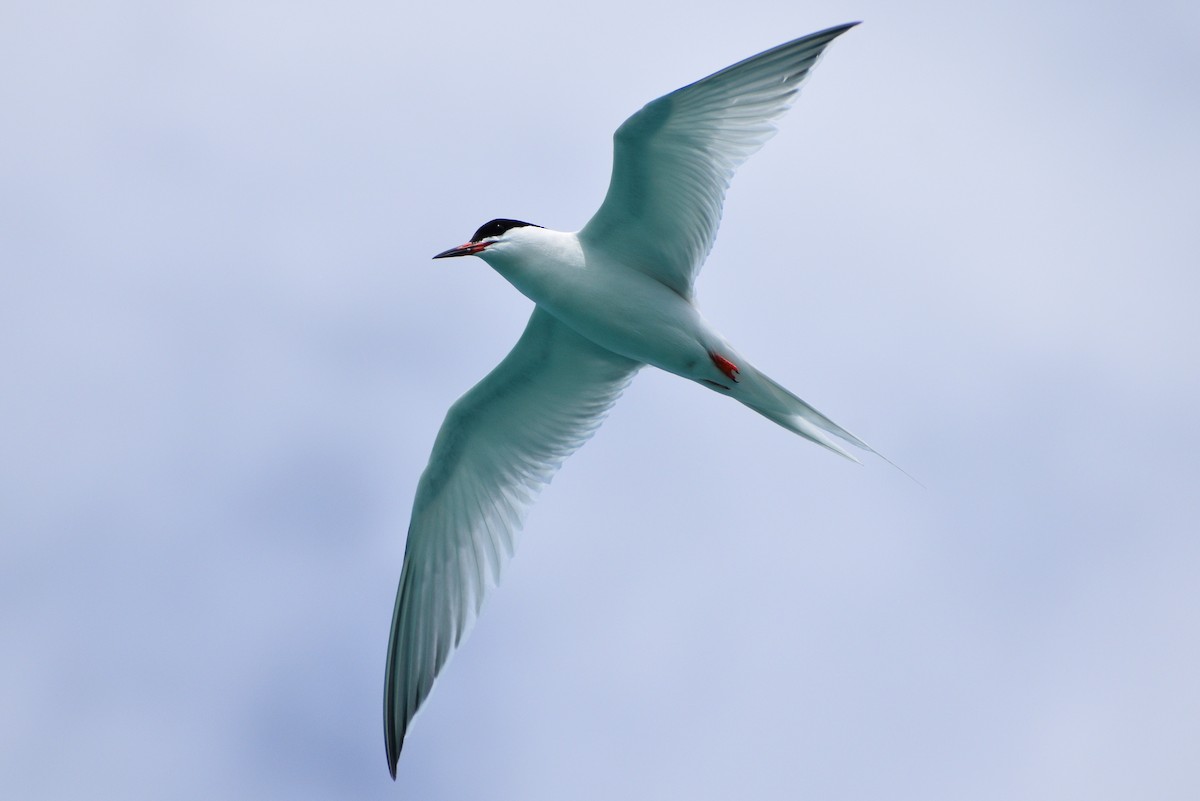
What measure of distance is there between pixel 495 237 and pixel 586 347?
1155 millimetres

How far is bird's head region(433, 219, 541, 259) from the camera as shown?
8.90 metres

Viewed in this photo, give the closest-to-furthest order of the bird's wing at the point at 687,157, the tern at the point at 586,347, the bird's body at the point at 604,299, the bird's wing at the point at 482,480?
the bird's wing at the point at 687,157 → the tern at the point at 586,347 → the bird's body at the point at 604,299 → the bird's wing at the point at 482,480

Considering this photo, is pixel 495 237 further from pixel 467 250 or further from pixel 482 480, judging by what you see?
pixel 482 480

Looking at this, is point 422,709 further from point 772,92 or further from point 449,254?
point 772,92

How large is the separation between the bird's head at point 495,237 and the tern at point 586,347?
1cm

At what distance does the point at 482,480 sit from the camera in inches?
400

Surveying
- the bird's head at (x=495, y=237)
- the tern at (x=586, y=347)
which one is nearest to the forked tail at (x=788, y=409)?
the tern at (x=586, y=347)

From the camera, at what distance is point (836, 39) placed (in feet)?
27.7

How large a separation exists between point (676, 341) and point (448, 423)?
2005mm

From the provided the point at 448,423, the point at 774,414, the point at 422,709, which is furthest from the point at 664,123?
the point at 422,709

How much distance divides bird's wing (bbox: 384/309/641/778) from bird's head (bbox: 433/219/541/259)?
74cm

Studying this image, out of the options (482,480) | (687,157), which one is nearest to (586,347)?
(482,480)

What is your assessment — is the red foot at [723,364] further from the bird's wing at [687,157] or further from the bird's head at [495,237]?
the bird's head at [495,237]

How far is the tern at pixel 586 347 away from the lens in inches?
337
